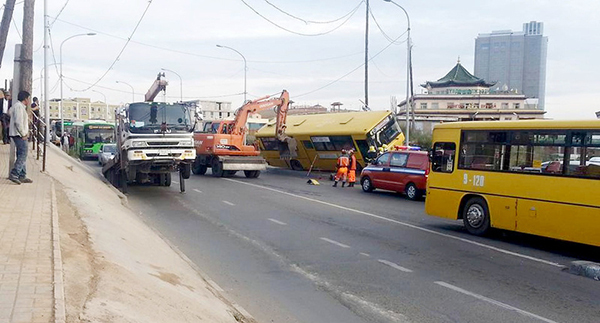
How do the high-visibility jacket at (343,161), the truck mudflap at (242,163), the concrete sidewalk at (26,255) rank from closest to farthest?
the concrete sidewalk at (26,255) < the high-visibility jacket at (343,161) < the truck mudflap at (242,163)

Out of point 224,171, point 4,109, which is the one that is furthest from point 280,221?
point 224,171

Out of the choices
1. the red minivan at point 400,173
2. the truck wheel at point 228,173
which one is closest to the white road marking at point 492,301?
the red minivan at point 400,173

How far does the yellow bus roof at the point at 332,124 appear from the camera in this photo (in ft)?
94.8

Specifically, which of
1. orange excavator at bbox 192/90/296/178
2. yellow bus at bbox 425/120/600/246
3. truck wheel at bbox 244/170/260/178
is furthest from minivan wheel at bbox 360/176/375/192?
yellow bus at bbox 425/120/600/246

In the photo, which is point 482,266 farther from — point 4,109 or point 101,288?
point 4,109

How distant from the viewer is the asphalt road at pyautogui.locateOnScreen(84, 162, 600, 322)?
296 inches

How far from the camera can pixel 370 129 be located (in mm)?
28219

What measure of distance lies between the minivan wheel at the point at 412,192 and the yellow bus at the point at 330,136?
7.48 meters

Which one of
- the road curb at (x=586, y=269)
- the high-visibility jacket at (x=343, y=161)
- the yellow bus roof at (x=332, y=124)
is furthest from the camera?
the yellow bus roof at (x=332, y=124)

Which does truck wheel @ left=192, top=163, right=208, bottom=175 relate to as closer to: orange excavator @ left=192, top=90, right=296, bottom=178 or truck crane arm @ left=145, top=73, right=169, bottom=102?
orange excavator @ left=192, top=90, right=296, bottom=178

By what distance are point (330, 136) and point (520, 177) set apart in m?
18.5

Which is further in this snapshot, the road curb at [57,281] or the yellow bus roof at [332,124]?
the yellow bus roof at [332,124]

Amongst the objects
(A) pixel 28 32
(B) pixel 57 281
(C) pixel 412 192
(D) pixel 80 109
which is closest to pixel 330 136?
(C) pixel 412 192

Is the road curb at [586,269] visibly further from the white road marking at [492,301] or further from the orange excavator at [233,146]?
the orange excavator at [233,146]
